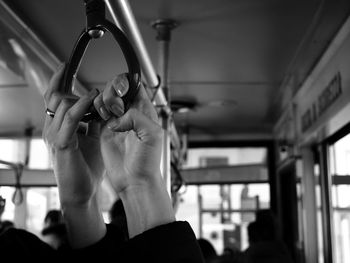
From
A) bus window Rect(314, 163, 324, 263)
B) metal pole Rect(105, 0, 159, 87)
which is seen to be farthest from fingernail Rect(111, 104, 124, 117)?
bus window Rect(314, 163, 324, 263)

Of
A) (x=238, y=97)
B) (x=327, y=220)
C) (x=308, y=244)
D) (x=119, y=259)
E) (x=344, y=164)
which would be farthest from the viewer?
(x=238, y=97)

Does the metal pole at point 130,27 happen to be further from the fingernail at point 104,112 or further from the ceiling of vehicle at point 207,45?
the ceiling of vehicle at point 207,45

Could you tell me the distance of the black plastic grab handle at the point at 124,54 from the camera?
1.43ft

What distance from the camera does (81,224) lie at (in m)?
0.56

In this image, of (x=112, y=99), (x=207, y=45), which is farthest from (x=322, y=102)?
(x=112, y=99)

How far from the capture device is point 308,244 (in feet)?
11.3

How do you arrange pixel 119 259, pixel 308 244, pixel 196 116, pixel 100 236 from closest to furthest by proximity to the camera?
pixel 119 259
pixel 100 236
pixel 308 244
pixel 196 116

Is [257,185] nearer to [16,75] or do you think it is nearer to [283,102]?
[283,102]

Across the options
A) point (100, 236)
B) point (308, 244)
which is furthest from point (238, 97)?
point (100, 236)

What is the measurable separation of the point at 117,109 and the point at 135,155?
0.17 ft

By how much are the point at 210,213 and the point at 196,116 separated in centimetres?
118

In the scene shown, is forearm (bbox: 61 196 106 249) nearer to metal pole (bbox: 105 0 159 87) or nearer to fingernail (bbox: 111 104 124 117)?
fingernail (bbox: 111 104 124 117)

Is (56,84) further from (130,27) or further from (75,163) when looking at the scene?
(130,27)

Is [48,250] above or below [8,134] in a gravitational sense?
below
